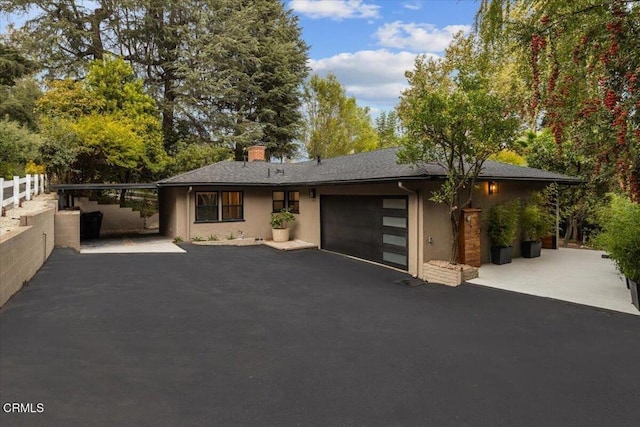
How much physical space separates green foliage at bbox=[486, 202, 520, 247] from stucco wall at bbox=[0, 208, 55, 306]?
32.4ft

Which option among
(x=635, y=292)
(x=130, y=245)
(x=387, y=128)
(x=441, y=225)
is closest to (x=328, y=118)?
(x=387, y=128)

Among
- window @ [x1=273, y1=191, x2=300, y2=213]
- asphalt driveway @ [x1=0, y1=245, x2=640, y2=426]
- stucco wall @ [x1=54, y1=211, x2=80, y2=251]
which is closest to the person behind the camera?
asphalt driveway @ [x1=0, y1=245, x2=640, y2=426]

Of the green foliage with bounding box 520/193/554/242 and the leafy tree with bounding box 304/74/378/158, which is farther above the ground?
the leafy tree with bounding box 304/74/378/158

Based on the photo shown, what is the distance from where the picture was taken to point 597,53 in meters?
4.57

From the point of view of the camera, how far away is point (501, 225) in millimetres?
9258

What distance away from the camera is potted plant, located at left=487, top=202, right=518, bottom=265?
9266 mm

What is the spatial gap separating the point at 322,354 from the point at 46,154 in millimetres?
14913

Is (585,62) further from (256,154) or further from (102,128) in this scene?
(102,128)

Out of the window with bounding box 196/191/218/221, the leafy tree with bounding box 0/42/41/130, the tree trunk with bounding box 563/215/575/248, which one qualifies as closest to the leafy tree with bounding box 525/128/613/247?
the tree trunk with bounding box 563/215/575/248

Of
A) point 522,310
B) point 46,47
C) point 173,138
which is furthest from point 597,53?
point 46,47

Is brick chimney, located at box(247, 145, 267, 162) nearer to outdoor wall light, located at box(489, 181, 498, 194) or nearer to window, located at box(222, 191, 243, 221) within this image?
window, located at box(222, 191, 243, 221)
